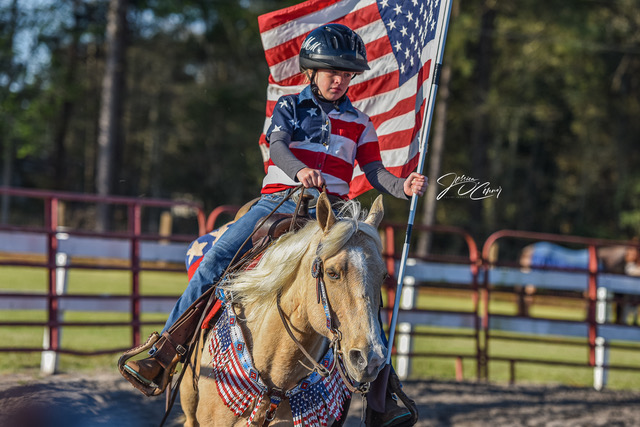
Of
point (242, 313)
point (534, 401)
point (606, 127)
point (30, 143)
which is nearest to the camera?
point (242, 313)

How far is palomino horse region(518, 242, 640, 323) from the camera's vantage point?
422 inches

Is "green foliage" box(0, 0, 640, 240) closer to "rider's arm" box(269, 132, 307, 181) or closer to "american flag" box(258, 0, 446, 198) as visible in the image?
"american flag" box(258, 0, 446, 198)

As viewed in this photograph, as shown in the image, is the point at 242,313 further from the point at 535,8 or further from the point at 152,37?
the point at 152,37

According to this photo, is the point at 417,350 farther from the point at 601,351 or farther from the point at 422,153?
the point at 422,153

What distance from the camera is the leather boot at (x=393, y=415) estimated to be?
359 centimetres

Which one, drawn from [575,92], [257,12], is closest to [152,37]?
[257,12]

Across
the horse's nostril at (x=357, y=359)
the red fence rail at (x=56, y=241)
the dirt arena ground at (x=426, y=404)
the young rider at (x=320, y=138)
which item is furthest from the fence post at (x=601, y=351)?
the horse's nostril at (x=357, y=359)

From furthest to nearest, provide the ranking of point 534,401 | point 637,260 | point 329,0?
point 637,260
point 534,401
point 329,0

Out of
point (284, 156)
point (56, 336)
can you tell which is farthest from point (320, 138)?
point (56, 336)

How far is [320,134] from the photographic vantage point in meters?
3.62

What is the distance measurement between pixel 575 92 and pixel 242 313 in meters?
27.2

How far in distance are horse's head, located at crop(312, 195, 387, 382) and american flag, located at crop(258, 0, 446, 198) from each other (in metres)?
1.32

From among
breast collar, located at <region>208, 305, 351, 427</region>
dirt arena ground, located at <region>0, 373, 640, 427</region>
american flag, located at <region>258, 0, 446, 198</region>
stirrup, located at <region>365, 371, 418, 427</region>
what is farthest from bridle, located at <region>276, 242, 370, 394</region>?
Result: dirt arena ground, located at <region>0, 373, 640, 427</region>

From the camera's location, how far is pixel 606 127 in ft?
111
